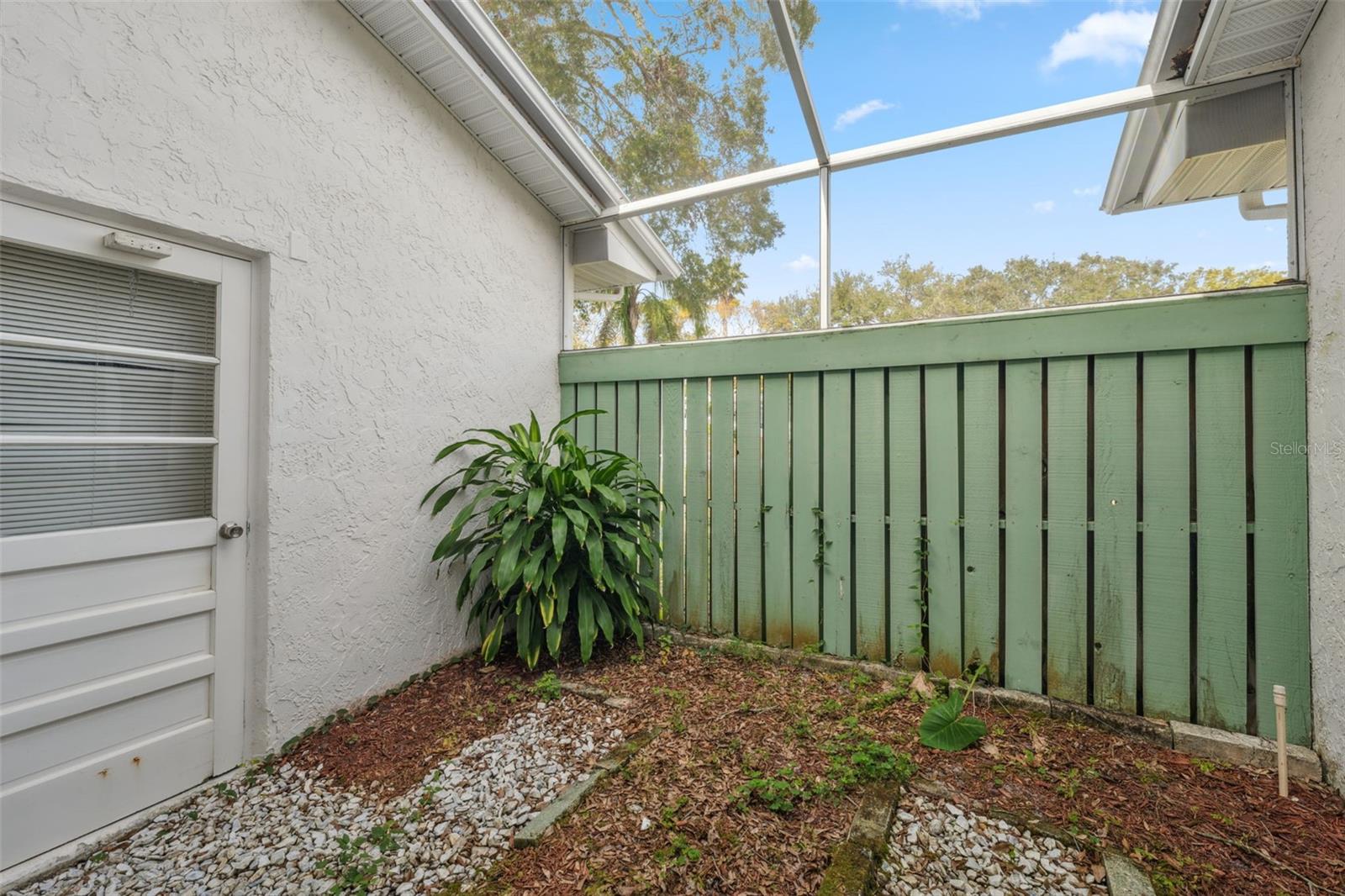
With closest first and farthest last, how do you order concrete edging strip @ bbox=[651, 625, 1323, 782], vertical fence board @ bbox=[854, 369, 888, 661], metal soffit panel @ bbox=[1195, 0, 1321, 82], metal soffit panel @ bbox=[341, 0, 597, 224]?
metal soffit panel @ bbox=[1195, 0, 1321, 82]
concrete edging strip @ bbox=[651, 625, 1323, 782]
metal soffit panel @ bbox=[341, 0, 597, 224]
vertical fence board @ bbox=[854, 369, 888, 661]

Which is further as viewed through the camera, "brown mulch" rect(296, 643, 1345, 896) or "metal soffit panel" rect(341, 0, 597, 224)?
"metal soffit panel" rect(341, 0, 597, 224)

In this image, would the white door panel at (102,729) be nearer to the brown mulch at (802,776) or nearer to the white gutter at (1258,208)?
the brown mulch at (802,776)

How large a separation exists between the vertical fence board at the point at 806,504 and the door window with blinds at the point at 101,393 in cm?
257

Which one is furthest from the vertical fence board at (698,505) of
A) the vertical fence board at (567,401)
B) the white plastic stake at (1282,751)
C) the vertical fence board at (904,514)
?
the white plastic stake at (1282,751)

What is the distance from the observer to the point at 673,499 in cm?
321

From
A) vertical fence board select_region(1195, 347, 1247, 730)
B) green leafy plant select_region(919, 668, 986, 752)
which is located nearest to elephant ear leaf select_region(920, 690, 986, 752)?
green leafy plant select_region(919, 668, 986, 752)

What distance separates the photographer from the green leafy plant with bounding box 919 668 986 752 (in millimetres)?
2068

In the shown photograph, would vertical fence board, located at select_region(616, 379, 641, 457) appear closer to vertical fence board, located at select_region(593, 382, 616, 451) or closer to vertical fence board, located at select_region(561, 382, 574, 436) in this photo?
vertical fence board, located at select_region(593, 382, 616, 451)

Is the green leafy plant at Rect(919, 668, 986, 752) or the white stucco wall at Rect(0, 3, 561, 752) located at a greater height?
the white stucco wall at Rect(0, 3, 561, 752)

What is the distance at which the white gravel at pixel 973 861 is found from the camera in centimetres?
146

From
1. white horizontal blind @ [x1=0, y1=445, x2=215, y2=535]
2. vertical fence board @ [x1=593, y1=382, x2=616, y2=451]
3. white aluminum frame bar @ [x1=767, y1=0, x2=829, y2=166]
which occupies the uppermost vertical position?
white aluminum frame bar @ [x1=767, y1=0, x2=829, y2=166]

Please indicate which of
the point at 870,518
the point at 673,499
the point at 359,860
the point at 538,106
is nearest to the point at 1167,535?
the point at 870,518

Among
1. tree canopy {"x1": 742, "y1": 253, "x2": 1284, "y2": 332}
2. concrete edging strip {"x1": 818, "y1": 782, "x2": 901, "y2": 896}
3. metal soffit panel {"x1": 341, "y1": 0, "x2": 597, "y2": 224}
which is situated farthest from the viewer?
metal soffit panel {"x1": 341, "y1": 0, "x2": 597, "y2": 224}

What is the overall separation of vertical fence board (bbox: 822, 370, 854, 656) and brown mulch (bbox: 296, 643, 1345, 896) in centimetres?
26
